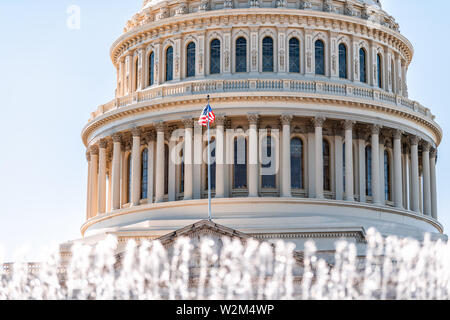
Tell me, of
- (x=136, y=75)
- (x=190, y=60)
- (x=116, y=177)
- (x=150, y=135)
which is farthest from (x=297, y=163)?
(x=136, y=75)

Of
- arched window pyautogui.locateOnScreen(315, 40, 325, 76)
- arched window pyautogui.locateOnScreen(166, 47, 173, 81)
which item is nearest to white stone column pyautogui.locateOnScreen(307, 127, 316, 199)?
arched window pyautogui.locateOnScreen(315, 40, 325, 76)

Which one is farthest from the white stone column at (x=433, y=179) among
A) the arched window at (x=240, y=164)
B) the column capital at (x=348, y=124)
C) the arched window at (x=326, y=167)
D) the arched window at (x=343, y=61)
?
the arched window at (x=240, y=164)

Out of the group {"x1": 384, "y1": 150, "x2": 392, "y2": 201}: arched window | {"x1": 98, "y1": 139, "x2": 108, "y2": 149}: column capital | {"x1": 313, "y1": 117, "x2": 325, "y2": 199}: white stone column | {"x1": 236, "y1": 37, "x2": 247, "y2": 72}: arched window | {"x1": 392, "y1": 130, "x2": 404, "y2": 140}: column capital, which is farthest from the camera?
{"x1": 98, "y1": 139, "x2": 108, "y2": 149}: column capital

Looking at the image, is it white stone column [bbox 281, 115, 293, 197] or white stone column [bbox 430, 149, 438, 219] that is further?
white stone column [bbox 430, 149, 438, 219]

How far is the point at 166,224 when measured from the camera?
220 ft

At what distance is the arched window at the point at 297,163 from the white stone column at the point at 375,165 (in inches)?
176

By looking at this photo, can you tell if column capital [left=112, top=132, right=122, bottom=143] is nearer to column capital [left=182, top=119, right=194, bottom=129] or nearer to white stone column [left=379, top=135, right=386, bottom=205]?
column capital [left=182, top=119, right=194, bottom=129]

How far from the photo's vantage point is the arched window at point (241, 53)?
7275cm

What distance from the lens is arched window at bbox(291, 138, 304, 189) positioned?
71.1 meters

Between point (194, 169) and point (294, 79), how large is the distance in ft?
26.5

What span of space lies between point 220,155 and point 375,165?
958 centimetres

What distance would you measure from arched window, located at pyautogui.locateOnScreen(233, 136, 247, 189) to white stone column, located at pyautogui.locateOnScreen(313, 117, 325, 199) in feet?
14.0

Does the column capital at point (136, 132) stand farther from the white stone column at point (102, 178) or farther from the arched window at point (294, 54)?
the arched window at point (294, 54)
